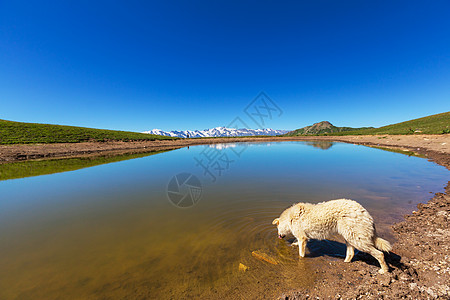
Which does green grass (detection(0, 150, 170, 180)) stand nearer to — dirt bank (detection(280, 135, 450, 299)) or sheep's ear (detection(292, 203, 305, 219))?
sheep's ear (detection(292, 203, 305, 219))

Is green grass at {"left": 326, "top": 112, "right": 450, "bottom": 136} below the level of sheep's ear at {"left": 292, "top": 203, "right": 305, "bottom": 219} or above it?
above

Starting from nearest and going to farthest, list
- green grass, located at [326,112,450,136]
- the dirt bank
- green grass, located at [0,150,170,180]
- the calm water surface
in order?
the dirt bank, the calm water surface, green grass, located at [0,150,170,180], green grass, located at [326,112,450,136]

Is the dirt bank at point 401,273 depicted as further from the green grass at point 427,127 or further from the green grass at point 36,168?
the green grass at point 427,127

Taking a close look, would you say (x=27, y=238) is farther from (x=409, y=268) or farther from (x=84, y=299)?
(x=409, y=268)

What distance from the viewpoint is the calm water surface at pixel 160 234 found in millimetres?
4281

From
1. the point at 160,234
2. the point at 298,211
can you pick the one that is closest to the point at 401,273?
the point at 298,211

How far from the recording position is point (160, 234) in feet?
21.6

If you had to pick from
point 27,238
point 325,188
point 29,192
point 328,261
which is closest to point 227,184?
point 325,188

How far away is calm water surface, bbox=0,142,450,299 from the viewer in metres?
4.28

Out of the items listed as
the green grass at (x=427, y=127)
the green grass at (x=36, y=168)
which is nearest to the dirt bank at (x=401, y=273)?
the green grass at (x=36, y=168)

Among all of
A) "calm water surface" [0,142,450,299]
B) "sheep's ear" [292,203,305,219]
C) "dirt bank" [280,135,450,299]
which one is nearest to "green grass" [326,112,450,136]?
"calm water surface" [0,142,450,299]

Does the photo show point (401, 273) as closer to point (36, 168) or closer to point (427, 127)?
point (36, 168)

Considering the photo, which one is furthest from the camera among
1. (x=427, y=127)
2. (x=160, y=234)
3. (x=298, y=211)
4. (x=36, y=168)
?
(x=427, y=127)

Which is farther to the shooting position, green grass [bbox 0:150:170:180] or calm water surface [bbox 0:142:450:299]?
green grass [bbox 0:150:170:180]
